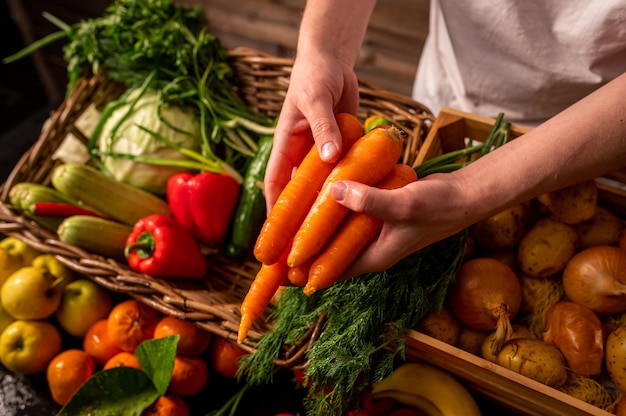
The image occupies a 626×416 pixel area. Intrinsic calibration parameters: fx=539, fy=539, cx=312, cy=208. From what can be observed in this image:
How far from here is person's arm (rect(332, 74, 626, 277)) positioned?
2.60 ft

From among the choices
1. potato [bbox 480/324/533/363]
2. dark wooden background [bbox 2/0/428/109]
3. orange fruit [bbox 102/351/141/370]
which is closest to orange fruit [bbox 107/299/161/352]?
orange fruit [bbox 102/351/141/370]

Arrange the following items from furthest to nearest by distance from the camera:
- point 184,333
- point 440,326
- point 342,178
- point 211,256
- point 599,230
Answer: point 211,256, point 184,333, point 599,230, point 440,326, point 342,178

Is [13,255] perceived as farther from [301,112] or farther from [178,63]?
[301,112]

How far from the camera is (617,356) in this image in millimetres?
Result: 901

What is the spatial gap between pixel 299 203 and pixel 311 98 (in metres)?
0.19

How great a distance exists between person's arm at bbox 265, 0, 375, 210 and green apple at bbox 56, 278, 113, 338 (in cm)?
57

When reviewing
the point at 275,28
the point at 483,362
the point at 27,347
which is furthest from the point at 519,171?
the point at 275,28

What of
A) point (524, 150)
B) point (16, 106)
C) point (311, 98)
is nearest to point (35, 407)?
point (311, 98)

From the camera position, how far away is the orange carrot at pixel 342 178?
2.73 feet

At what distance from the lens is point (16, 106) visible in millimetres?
2822

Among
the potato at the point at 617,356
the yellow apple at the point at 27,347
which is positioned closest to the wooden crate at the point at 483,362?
the potato at the point at 617,356

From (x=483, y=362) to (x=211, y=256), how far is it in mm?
795

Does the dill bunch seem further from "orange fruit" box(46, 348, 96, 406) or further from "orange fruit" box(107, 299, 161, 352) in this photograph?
"orange fruit" box(46, 348, 96, 406)

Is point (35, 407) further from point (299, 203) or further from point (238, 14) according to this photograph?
point (238, 14)
